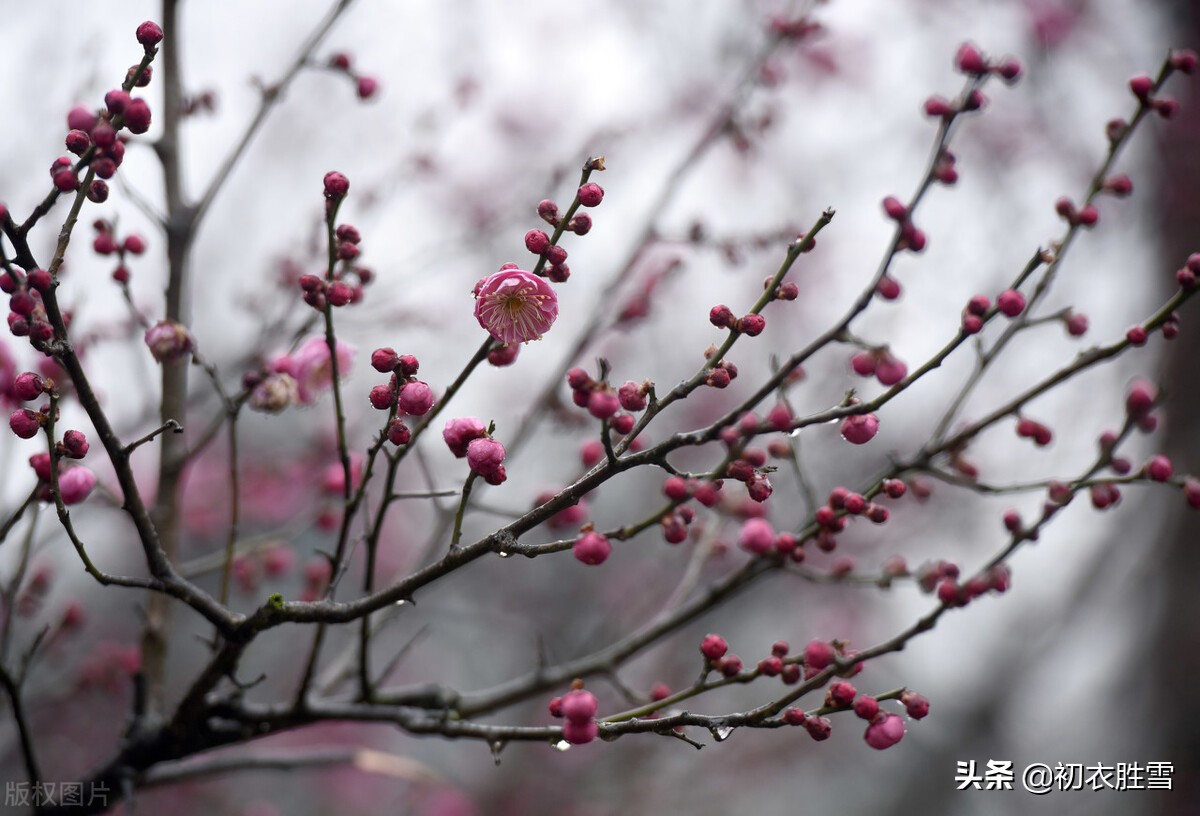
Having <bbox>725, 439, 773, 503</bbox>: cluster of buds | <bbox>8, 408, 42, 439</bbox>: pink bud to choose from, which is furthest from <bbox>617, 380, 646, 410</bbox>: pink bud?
<bbox>8, 408, 42, 439</bbox>: pink bud

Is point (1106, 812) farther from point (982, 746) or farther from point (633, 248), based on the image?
point (633, 248)

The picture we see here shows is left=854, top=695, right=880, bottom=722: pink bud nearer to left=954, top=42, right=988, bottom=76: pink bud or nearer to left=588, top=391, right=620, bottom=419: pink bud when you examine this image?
left=588, top=391, right=620, bottom=419: pink bud

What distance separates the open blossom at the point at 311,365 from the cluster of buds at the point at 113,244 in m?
0.34

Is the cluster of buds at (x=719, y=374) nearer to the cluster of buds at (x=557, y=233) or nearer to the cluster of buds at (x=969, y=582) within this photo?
the cluster of buds at (x=557, y=233)

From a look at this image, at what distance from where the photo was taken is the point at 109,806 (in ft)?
5.52

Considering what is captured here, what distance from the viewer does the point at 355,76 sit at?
6.90 feet

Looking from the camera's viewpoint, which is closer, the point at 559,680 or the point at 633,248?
the point at 559,680

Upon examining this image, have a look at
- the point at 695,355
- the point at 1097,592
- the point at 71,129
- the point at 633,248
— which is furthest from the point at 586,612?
the point at 71,129

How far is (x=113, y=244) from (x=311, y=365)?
438mm

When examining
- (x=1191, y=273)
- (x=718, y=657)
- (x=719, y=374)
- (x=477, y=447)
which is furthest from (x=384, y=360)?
(x=1191, y=273)

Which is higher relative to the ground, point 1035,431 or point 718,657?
point 1035,431

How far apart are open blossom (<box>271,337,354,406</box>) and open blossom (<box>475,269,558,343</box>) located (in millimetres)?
447

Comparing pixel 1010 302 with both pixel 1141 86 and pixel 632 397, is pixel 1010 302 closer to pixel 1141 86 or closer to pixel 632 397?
pixel 1141 86

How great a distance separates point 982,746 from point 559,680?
14.2 feet
